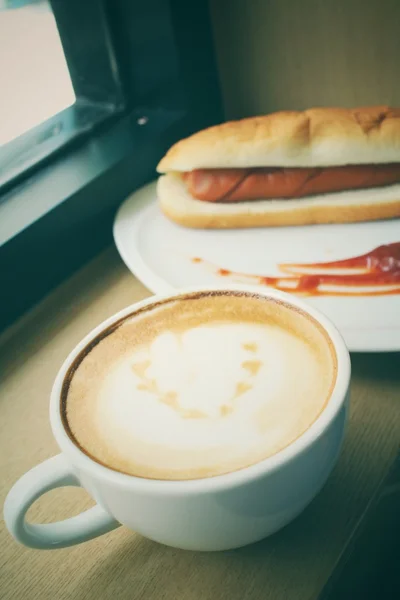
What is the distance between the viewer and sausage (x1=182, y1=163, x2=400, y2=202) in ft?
3.32

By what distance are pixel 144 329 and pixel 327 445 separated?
220 mm

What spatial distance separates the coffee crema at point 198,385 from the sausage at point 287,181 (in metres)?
0.48

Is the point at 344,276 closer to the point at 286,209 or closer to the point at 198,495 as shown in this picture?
the point at 286,209

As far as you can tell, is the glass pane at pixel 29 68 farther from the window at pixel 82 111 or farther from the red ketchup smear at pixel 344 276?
the red ketchup smear at pixel 344 276

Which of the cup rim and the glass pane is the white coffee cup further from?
the glass pane

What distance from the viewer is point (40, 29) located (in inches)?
42.1

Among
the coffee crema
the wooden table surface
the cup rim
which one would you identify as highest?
the cup rim

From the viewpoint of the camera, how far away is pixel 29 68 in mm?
1068

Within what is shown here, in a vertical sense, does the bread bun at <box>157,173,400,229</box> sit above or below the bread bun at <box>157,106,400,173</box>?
below

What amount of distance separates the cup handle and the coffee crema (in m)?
0.03

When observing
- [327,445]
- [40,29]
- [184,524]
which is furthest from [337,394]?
[40,29]

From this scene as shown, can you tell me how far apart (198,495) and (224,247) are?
0.62m

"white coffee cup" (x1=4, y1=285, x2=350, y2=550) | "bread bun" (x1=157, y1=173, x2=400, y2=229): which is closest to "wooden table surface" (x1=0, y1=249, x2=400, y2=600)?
"white coffee cup" (x1=4, y1=285, x2=350, y2=550)

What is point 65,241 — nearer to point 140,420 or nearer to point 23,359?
point 23,359
